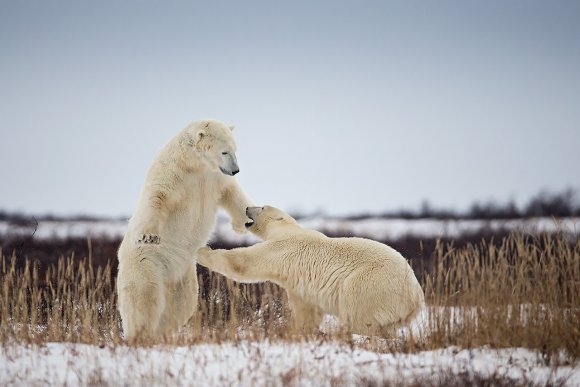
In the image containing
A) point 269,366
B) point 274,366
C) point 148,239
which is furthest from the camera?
point 148,239

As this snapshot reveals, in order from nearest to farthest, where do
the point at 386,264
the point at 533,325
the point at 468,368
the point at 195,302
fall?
the point at 468,368 → the point at 533,325 → the point at 386,264 → the point at 195,302

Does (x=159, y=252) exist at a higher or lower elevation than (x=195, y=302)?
higher

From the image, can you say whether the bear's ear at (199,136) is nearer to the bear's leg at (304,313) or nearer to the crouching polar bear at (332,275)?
the crouching polar bear at (332,275)

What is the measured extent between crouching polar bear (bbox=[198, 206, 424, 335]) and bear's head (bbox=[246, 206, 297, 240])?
0.09m

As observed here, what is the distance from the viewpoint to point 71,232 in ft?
59.0

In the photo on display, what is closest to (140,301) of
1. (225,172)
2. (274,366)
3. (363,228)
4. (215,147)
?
(225,172)

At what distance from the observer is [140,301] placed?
216 inches

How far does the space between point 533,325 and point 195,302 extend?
2.81 metres

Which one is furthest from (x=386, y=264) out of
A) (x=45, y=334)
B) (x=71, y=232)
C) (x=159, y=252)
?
(x=71, y=232)

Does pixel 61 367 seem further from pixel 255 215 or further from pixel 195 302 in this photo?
pixel 255 215

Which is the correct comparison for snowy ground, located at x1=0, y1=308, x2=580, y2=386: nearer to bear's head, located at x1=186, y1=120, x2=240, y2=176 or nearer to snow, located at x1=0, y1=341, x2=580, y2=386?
snow, located at x1=0, y1=341, x2=580, y2=386

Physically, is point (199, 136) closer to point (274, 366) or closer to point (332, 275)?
point (332, 275)

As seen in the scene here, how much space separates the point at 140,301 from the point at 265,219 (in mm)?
1411

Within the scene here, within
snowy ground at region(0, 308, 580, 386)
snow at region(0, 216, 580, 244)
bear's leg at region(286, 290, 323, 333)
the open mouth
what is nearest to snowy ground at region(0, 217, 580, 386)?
snowy ground at region(0, 308, 580, 386)
